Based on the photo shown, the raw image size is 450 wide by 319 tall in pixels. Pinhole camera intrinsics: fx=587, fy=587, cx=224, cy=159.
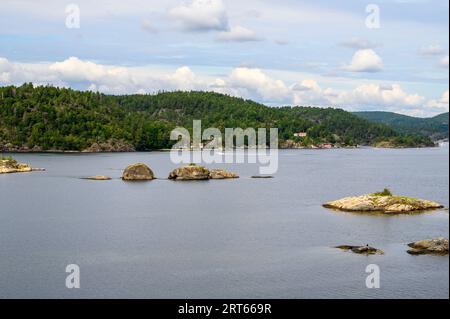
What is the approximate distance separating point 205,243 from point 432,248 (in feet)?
80.1

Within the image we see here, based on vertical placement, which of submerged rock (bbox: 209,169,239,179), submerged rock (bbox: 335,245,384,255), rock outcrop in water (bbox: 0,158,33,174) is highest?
rock outcrop in water (bbox: 0,158,33,174)

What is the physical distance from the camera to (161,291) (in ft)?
157

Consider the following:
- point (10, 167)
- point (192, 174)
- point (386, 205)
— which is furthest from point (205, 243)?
point (10, 167)

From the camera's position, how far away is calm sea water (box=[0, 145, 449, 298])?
160 ft

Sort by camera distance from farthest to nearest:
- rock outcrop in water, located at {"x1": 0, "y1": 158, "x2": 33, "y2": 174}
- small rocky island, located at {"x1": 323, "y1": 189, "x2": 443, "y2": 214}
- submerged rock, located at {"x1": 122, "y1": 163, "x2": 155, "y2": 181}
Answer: rock outcrop in water, located at {"x1": 0, "y1": 158, "x2": 33, "y2": 174} < submerged rock, located at {"x1": 122, "y1": 163, "x2": 155, "y2": 181} < small rocky island, located at {"x1": 323, "y1": 189, "x2": 443, "y2": 214}

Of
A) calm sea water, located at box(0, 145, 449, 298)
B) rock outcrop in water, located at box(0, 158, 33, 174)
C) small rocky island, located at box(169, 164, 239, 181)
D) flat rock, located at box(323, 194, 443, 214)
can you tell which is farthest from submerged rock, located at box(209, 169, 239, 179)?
rock outcrop in water, located at box(0, 158, 33, 174)

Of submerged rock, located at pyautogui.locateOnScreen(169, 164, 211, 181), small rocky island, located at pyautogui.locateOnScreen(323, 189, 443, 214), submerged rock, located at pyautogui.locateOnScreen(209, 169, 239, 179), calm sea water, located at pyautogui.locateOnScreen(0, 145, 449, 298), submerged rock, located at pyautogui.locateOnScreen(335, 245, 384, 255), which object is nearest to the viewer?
calm sea water, located at pyautogui.locateOnScreen(0, 145, 449, 298)

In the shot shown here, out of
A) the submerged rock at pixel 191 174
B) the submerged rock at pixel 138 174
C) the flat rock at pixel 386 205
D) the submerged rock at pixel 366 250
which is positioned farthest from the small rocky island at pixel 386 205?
the submerged rock at pixel 138 174

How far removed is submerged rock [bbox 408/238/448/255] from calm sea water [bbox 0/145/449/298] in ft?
5.19

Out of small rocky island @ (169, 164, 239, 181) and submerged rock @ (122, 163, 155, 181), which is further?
small rocky island @ (169, 164, 239, 181)

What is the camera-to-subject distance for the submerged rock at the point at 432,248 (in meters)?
58.9

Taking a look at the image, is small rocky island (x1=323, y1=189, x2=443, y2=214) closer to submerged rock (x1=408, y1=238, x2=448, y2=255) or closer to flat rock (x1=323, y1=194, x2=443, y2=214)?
flat rock (x1=323, y1=194, x2=443, y2=214)

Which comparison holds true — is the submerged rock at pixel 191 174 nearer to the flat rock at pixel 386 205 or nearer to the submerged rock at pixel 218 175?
the submerged rock at pixel 218 175
